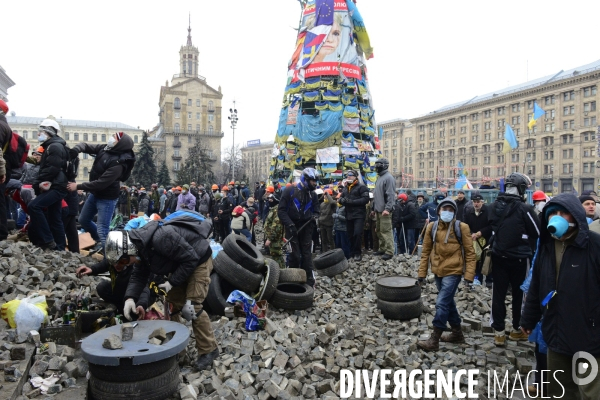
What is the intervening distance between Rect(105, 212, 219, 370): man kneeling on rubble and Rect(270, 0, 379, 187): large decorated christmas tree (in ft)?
69.9

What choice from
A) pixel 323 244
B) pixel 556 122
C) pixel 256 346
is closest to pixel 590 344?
pixel 256 346

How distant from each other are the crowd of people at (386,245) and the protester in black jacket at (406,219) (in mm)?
1272

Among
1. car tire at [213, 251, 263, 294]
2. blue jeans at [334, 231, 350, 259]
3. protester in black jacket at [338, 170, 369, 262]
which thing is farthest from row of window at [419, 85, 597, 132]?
car tire at [213, 251, 263, 294]

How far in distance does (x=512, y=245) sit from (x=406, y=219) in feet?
21.3

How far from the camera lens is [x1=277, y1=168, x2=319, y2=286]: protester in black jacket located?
8.32 meters

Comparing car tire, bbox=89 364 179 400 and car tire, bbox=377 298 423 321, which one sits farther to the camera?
car tire, bbox=377 298 423 321

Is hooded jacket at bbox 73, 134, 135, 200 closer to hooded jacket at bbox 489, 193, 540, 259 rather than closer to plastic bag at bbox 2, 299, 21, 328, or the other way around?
plastic bag at bbox 2, 299, 21, 328

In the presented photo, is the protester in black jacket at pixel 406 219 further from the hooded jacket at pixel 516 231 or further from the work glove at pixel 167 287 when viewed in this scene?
the work glove at pixel 167 287

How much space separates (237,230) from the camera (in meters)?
12.5

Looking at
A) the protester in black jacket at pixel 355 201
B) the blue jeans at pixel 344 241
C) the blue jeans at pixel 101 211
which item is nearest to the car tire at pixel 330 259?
the protester in black jacket at pixel 355 201

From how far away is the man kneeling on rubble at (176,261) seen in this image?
13.7ft

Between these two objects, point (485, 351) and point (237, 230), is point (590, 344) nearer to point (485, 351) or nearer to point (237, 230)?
point (485, 351)

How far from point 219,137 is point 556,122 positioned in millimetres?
67463

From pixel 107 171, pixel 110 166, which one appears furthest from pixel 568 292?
pixel 110 166
